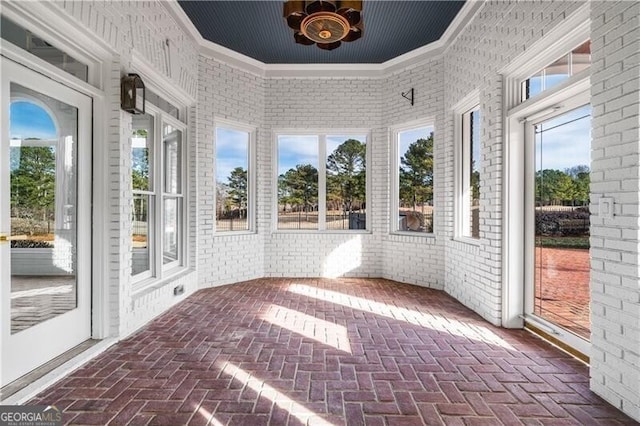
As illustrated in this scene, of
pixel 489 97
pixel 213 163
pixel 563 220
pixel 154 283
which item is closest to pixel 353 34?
pixel 489 97

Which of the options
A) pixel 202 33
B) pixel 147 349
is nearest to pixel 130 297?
pixel 147 349

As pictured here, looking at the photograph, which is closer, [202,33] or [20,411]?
[20,411]

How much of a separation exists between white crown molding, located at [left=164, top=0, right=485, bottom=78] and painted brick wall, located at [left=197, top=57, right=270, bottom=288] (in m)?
0.14

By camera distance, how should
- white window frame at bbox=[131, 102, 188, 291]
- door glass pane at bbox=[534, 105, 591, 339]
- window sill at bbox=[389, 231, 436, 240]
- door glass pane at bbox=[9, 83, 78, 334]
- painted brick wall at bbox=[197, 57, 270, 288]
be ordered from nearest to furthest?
door glass pane at bbox=[9, 83, 78, 334] < door glass pane at bbox=[534, 105, 591, 339] < white window frame at bbox=[131, 102, 188, 291] < painted brick wall at bbox=[197, 57, 270, 288] < window sill at bbox=[389, 231, 436, 240]

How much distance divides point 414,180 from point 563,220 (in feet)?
8.88

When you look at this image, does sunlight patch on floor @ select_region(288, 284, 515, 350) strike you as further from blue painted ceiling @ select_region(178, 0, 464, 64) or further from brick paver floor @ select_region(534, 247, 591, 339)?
blue painted ceiling @ select_region(178, 0, 464, 64)

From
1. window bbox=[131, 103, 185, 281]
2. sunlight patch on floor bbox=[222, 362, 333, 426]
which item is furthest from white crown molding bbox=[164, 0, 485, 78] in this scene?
sunlight patch on floor bbox=[222, 362, 333, 426]

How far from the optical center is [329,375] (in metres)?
2.51

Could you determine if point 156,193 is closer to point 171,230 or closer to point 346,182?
point 171,230

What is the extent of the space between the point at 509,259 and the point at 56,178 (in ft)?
13.3

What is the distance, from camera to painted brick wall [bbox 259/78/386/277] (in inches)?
231

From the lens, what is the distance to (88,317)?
303cm

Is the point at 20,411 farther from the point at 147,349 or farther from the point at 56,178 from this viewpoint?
the point at 56,178

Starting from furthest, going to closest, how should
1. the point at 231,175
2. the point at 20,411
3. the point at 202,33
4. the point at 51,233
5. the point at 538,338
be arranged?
1. the point at 231,175
2. the point at 202,33
3. the point at 538,338
4. the point at 51,233
5. the point at 20,411
